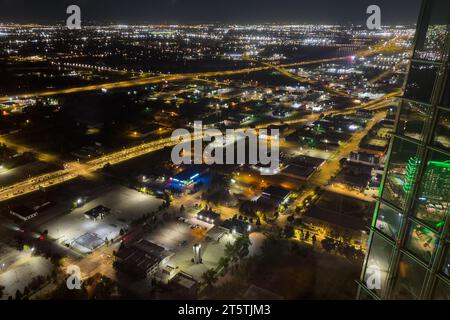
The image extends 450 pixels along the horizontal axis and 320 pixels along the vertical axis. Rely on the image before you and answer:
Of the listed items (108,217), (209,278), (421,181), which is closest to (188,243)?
(209,278)

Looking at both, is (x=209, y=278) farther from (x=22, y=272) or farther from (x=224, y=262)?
(x=22, y=272)

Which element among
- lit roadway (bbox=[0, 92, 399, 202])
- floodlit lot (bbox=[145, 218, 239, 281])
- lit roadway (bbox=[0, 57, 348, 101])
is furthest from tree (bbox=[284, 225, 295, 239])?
lit roadway (bbox=[0, 57, 348, 101])

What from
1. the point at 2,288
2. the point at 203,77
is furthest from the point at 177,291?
the point at 203,77

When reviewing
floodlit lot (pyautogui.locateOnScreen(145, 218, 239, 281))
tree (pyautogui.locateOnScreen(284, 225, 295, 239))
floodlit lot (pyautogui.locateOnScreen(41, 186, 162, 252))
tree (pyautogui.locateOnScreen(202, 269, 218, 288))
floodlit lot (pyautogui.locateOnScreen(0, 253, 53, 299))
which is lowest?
floodlit lot (pyautogui.locateOnScreen(0, 253, 53, 299))

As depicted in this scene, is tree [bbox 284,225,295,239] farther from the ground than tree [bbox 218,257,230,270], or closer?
farther from the ground

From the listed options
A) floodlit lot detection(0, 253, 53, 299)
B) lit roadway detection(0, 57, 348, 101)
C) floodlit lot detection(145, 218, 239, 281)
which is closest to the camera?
floodlit lot detection(0, 253, 53, 299)

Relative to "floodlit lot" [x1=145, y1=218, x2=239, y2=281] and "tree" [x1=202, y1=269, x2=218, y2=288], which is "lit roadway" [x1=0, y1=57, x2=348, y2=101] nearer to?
"floodlit lot" [x1=145, y1=218, x2=239, y2=281]
